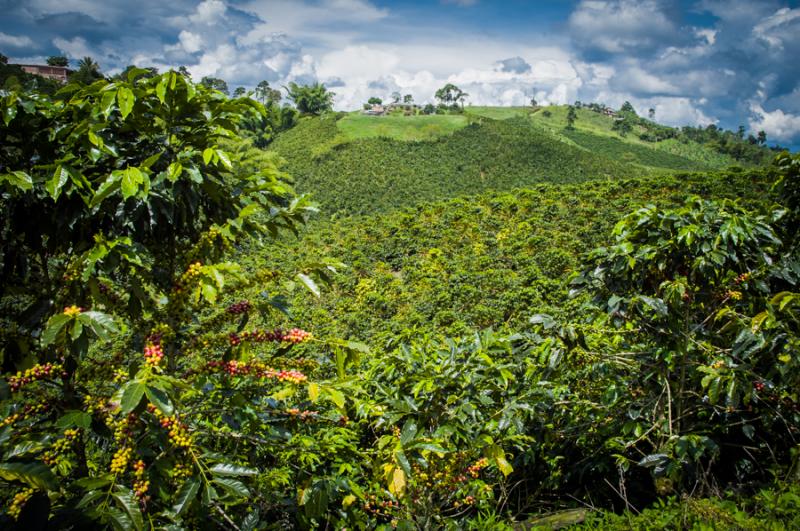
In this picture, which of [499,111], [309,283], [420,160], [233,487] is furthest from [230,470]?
[499,111]

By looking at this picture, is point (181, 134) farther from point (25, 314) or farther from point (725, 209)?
point (725, 209)

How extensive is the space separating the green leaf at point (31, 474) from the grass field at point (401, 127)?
35576mm

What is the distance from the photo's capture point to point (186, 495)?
1.26m

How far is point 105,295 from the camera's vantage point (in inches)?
59.1

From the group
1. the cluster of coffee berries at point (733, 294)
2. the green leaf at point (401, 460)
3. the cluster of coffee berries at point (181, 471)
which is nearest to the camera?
the cluster of coffee berries at point (181, 471)

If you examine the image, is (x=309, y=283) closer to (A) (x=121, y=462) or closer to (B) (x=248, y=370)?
(B) (x=248, y=370)

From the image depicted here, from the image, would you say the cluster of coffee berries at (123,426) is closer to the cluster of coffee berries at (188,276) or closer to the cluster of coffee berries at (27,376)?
the cluster of coffee berries at (27,376)

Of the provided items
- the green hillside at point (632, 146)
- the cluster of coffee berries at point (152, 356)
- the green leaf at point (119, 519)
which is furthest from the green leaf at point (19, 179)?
the green hillside at point (632, 146)

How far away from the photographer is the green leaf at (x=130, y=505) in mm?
1134

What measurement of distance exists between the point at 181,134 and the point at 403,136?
37.1 m

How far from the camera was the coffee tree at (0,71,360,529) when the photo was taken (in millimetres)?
1192

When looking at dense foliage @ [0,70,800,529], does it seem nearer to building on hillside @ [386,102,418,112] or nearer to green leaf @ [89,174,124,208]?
green leaf @ [89,174,124,208]

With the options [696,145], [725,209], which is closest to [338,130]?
[725,209]

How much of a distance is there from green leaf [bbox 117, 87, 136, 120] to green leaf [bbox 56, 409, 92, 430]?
3.12ft
